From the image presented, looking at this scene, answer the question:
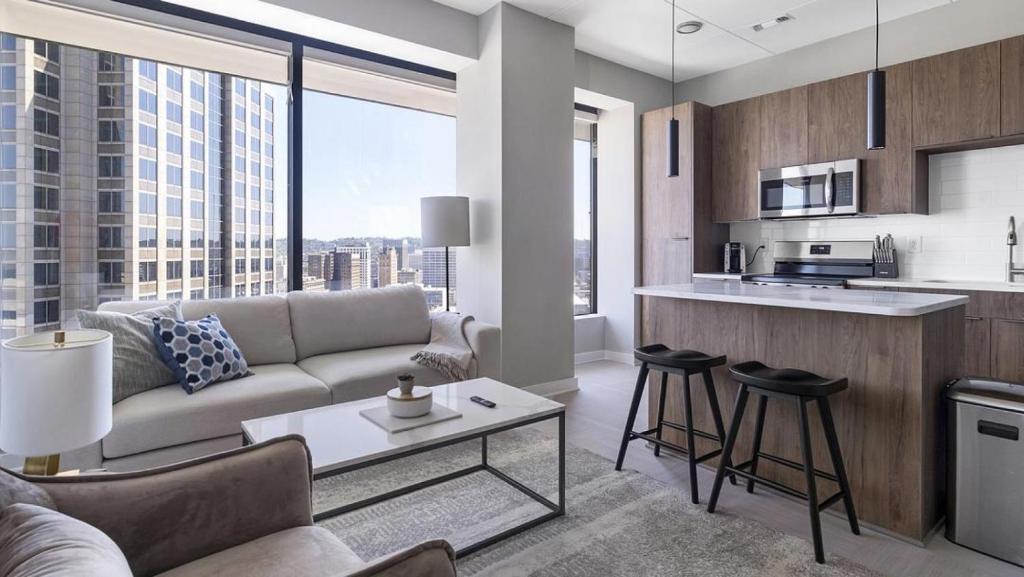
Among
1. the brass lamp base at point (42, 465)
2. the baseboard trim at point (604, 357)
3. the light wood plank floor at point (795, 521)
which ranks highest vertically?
the brass lamp base at point (42, 465)

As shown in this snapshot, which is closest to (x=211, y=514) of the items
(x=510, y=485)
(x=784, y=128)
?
(x=510, y=485)

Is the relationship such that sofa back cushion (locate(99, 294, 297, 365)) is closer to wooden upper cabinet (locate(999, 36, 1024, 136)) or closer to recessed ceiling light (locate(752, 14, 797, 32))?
recessed ceiling light (locate(752, 14, 797, 32))

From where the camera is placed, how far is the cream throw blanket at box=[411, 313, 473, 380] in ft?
10.8

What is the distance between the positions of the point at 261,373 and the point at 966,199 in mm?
5034

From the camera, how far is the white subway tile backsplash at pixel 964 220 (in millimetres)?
3877

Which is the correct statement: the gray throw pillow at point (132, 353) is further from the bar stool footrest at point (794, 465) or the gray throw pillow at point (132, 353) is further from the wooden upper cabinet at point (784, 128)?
the wooden upper cabinet at point (784, 128)

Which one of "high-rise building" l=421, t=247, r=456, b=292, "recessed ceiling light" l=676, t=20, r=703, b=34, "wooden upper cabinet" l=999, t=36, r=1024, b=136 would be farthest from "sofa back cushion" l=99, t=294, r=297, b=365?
"wooden upper cabinet" l=999, t=36, r=1024, b=136

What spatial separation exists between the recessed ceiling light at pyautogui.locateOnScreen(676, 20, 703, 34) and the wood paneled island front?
2656 mm

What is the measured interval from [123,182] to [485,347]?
237 centimetres

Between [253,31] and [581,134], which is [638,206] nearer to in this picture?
[581,134]

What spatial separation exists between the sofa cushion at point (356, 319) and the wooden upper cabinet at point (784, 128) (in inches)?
132

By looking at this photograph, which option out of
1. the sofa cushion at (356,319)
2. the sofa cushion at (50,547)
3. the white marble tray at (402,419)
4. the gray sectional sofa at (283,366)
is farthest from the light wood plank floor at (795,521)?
the sofa cushion at (50,547)

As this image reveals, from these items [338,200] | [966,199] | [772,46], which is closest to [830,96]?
[772,46]

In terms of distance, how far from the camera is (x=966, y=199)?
4051 mm
